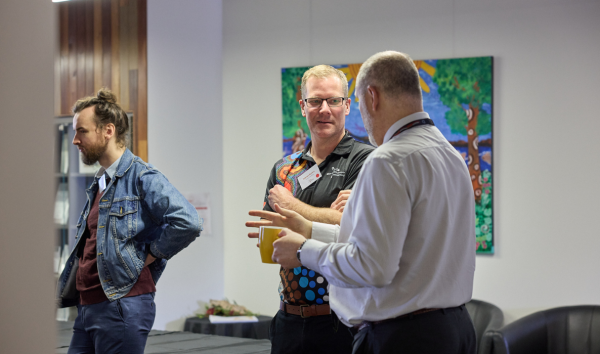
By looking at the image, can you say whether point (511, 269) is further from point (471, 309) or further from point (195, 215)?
point (195, 215)

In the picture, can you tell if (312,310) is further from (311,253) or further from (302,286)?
(311,253)

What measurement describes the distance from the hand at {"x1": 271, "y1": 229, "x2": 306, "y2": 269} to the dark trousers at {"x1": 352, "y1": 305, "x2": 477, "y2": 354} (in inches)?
11.6

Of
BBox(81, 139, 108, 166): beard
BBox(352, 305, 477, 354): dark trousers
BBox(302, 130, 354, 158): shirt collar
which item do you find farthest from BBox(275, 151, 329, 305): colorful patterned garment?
BBox(81, 139, 108, 166): beard

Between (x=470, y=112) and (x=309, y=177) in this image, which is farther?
(x=470, y=112)

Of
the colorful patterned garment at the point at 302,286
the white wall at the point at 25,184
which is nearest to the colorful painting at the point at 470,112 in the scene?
the colorful patterned garment at the point at 302,286

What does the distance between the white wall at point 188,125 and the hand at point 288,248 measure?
11.0 ft

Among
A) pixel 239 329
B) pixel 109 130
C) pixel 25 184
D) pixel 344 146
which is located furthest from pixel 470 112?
pixel 25 184

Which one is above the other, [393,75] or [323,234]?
[393,75]

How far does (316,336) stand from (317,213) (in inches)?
17.2

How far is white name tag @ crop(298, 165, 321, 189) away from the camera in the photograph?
2.16m

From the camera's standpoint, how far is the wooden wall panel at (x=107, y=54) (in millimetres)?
4832

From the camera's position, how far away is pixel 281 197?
6.82 ft

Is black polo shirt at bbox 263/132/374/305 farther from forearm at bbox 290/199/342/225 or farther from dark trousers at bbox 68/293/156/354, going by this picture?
dark trousers at bbox 68/293/156/354

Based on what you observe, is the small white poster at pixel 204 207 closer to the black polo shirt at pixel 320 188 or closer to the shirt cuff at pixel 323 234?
the black polo shirt at pixel 320 188
